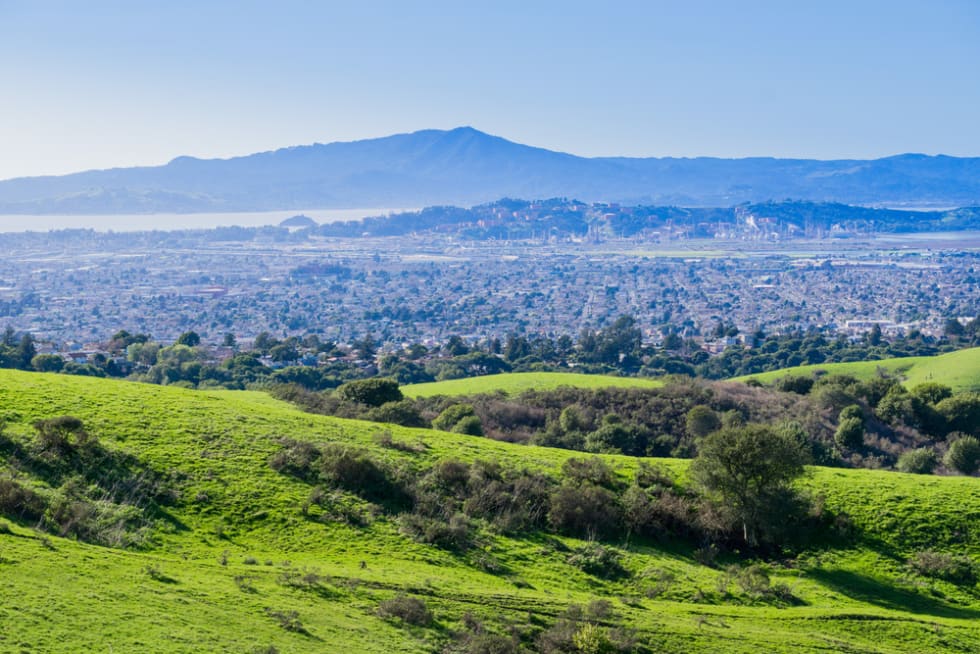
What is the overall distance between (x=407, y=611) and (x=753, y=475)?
1257cm

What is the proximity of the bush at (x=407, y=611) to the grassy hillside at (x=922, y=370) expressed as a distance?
56.5 meters

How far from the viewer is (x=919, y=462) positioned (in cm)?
4088

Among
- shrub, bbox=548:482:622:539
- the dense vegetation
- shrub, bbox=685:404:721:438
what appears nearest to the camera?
shrub, bbox=548:482:622:539

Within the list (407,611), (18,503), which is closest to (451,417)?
(18,503)

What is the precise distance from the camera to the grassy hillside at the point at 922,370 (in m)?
69.6

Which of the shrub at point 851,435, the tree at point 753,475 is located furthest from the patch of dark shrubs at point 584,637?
the shrub at point 851,435

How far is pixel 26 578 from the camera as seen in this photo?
1602 centimetres

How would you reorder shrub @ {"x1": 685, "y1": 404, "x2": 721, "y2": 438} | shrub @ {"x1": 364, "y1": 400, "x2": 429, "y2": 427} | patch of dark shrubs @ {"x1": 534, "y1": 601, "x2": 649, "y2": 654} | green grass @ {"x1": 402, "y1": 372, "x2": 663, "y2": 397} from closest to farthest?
patch of dark shrubs @ {"x1": 534, "y1": 601, "x2": 649, "y2": 654} → shrub @ {"x1": 364, "y1": 400, "x2": 429, "y2": 427} → shrub @ {"x1": 685, "y1": 404, "x2": 721, "y2": 438} → green grass @ {"x1": 402, "y1": 372, "x2": 663, "y2": 397}

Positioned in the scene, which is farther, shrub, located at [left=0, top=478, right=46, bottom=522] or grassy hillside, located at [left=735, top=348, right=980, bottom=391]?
grassy hillside, located at [left=735, top=348, right=980, bottom=391]

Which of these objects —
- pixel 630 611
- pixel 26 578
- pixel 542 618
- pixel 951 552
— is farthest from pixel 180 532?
pixel 951 552

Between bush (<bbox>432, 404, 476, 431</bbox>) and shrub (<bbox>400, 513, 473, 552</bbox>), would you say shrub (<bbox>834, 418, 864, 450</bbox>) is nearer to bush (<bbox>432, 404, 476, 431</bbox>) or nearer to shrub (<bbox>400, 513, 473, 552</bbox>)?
bush (<bbox>432, 404, 476, 431</bbox>)

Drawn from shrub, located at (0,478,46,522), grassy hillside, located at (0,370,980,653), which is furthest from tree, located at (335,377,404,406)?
A: shrub, located at (0,478,46,522)

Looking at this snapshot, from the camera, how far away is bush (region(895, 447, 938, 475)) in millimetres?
40812

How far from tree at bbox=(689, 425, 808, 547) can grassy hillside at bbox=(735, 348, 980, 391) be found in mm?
45328
